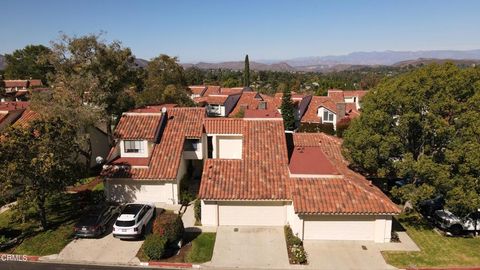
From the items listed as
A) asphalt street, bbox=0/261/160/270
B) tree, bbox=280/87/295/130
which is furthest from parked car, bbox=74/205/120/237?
tree, bbox=280/87/295/130

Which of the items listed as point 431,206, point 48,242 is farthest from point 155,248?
point 431,206

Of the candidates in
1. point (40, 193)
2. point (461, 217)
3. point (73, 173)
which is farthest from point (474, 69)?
point (40, 193)

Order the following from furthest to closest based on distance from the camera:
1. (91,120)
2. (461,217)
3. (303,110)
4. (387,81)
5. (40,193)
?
(303,110), (91,120), (387,81), (461,217), (40,193)

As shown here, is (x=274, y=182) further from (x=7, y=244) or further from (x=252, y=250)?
(x=7, y=244)

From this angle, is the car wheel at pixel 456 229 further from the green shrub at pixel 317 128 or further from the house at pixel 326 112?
the house at pixel 326 112

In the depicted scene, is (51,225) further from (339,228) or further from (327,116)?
(327,116)

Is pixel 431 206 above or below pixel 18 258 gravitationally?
above

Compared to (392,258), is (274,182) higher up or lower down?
higher up
